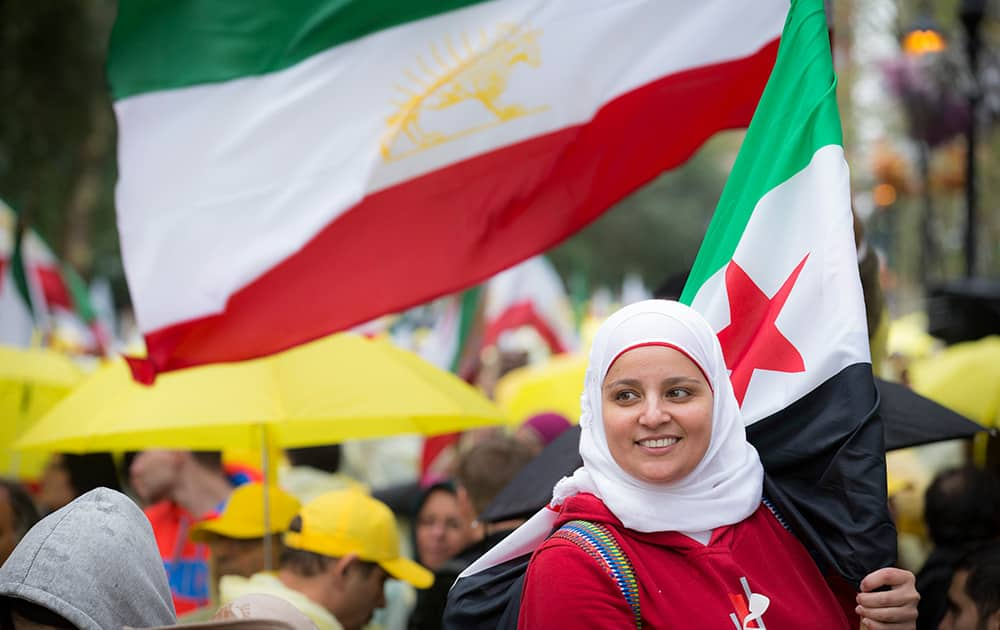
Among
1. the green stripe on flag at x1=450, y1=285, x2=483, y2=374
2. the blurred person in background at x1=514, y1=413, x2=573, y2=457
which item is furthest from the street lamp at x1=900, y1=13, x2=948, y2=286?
the blurred person in background at x1=514, y1=413, x2=573, y2=457

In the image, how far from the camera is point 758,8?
4816 millimetres

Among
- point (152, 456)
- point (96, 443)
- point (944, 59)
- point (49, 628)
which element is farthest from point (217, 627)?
point (944, 59)

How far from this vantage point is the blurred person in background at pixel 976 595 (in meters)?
4.09

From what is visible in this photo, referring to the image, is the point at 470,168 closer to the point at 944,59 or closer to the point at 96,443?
the point at 96,443

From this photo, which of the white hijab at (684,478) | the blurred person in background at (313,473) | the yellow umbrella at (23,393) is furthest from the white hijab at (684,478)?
the yellow umbrella at (23,393)

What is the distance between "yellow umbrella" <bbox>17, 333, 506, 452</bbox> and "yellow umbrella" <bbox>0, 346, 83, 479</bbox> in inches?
77.3

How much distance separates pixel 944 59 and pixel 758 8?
11.1 meters

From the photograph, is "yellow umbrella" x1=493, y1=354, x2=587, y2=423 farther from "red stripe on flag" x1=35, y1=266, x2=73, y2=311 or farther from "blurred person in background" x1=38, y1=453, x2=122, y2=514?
"red stripe on flag" x1=35, y1=266, x2=73, y2=311

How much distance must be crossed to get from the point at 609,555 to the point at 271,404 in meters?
3.07

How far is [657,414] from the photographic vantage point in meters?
2.98

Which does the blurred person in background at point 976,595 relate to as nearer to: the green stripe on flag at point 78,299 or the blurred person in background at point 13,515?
the blurred person in background at point 13,515

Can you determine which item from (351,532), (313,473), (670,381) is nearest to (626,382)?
(670,381)

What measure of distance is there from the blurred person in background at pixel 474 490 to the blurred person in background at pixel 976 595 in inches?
73.8

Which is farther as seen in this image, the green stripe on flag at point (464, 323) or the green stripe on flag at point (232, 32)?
the green stripe on flag at point (464, 323)
